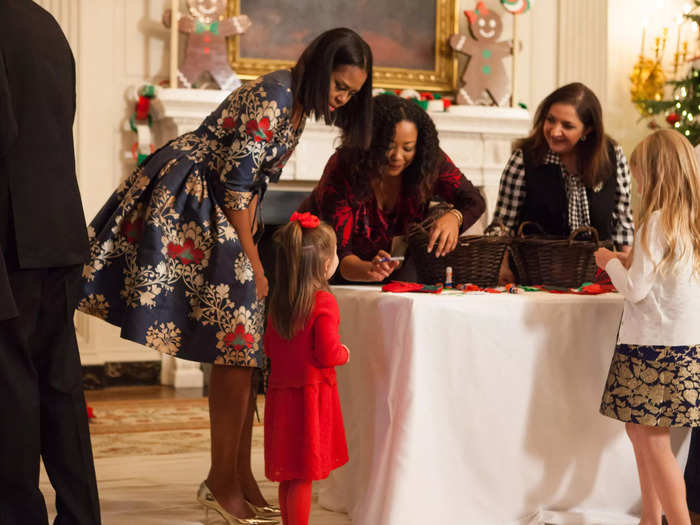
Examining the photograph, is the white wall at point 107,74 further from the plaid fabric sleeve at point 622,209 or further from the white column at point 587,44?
the plaid fabric sleeve at point 622,209

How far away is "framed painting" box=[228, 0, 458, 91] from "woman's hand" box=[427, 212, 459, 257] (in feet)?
10.9

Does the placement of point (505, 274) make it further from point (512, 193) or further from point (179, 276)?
point (179, 276)

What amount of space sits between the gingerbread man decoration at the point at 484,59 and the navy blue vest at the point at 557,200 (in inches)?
115

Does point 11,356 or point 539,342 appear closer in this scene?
point 11,356

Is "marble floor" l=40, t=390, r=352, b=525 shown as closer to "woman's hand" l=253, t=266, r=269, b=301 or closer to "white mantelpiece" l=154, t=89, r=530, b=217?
"woman's hand" l=253, t=266, r=269, b=301

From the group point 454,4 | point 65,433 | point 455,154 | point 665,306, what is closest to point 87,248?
point 65,433

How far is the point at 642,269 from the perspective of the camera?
229 cm

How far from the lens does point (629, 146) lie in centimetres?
668

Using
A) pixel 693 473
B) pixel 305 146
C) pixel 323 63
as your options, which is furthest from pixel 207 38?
pixel 693 473

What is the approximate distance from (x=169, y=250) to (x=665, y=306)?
139 centimetres

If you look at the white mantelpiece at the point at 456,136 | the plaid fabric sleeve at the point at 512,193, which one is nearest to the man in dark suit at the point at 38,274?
the plaid fabric sleeve at the point at 512,193

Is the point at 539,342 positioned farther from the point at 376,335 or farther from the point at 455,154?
the point at 455,154

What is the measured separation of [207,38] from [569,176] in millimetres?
3115

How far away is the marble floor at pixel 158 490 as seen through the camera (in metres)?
2.72
